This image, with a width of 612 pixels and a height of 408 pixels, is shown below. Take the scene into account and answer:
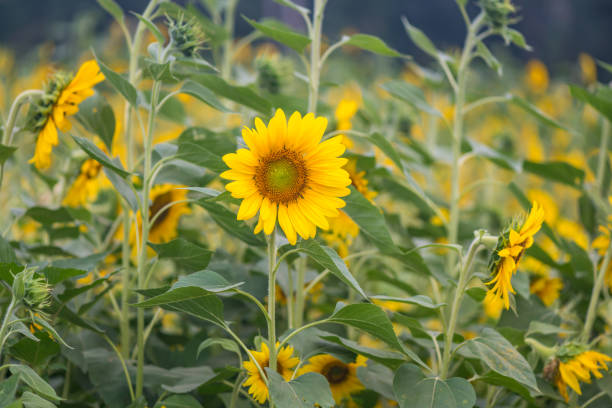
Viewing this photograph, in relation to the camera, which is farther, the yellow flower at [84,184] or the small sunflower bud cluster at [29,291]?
the yellow flower at [84,184]

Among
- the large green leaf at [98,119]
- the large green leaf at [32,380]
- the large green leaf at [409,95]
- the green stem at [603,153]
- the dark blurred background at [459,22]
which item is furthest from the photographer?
the dark blurred background at [459,22]

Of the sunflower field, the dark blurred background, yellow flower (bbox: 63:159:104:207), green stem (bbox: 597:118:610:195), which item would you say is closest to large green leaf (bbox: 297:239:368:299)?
the sunflower field

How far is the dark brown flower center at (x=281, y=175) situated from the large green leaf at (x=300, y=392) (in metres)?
0.16

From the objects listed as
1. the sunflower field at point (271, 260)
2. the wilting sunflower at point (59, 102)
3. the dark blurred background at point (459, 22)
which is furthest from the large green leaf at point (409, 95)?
the dark blurred background at point (459, 22)

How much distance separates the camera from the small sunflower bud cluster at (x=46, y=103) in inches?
27.2

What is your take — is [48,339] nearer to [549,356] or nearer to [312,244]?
[312,244]

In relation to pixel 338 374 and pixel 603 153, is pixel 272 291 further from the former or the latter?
pixel 603 153

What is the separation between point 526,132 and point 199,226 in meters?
1.52

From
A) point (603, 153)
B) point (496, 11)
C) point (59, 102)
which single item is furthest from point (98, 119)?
point (603, 153)

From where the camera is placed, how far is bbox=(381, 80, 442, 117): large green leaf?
0.87 m

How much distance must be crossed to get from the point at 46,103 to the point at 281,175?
30cm

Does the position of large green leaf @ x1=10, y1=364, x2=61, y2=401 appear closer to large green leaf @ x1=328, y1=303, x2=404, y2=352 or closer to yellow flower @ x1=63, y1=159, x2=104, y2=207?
large green leaf @ x1=328, y1=303, x2=404, y2=352

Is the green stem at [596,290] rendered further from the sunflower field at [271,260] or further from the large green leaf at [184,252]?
the large green leaf at [184,252]

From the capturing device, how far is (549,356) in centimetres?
72
